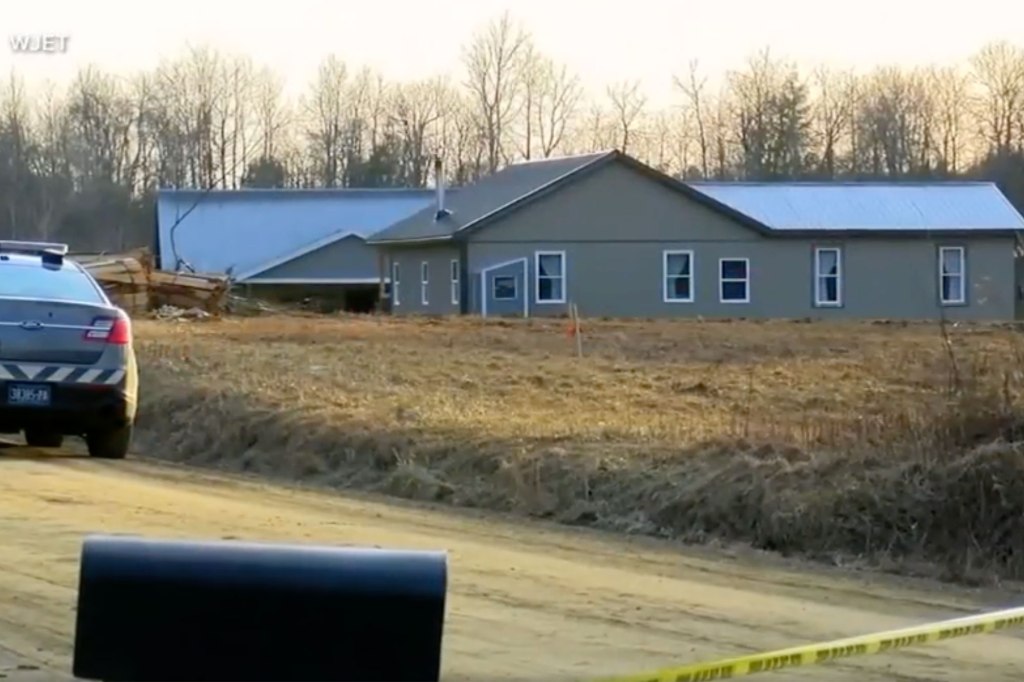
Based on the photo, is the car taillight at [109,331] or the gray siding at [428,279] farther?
the gray siding at [428,279]

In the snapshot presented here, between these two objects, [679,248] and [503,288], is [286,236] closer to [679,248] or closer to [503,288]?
[503,288]

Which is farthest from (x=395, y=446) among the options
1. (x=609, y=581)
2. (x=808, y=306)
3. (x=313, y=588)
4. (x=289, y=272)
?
(x=289, y=272)

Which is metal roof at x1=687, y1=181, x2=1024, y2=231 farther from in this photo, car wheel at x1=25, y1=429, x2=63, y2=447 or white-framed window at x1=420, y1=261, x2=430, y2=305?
car wheel at x1=25, y1=429, x2=63, y2=447

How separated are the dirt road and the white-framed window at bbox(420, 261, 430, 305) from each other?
35.0m

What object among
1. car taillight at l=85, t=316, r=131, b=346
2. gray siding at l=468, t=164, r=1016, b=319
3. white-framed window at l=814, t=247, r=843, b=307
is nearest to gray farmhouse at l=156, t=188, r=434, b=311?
gray siding at l=468, t=164, r=1016, b=319

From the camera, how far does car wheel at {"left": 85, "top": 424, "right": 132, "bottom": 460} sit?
616 inches

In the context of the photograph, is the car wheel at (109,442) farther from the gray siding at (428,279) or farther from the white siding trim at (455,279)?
the white siding trim at (455,279)

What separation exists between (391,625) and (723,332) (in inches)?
1215

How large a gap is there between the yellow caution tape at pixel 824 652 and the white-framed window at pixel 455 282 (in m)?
38.0

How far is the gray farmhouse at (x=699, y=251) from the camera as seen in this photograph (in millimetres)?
45781

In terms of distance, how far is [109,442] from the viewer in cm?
1584

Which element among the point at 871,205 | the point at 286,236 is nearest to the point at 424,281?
the point at 871,205

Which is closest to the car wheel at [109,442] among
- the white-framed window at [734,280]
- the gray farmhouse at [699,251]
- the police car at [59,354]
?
the police car at [59,354]

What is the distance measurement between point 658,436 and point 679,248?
3136 centimetres
